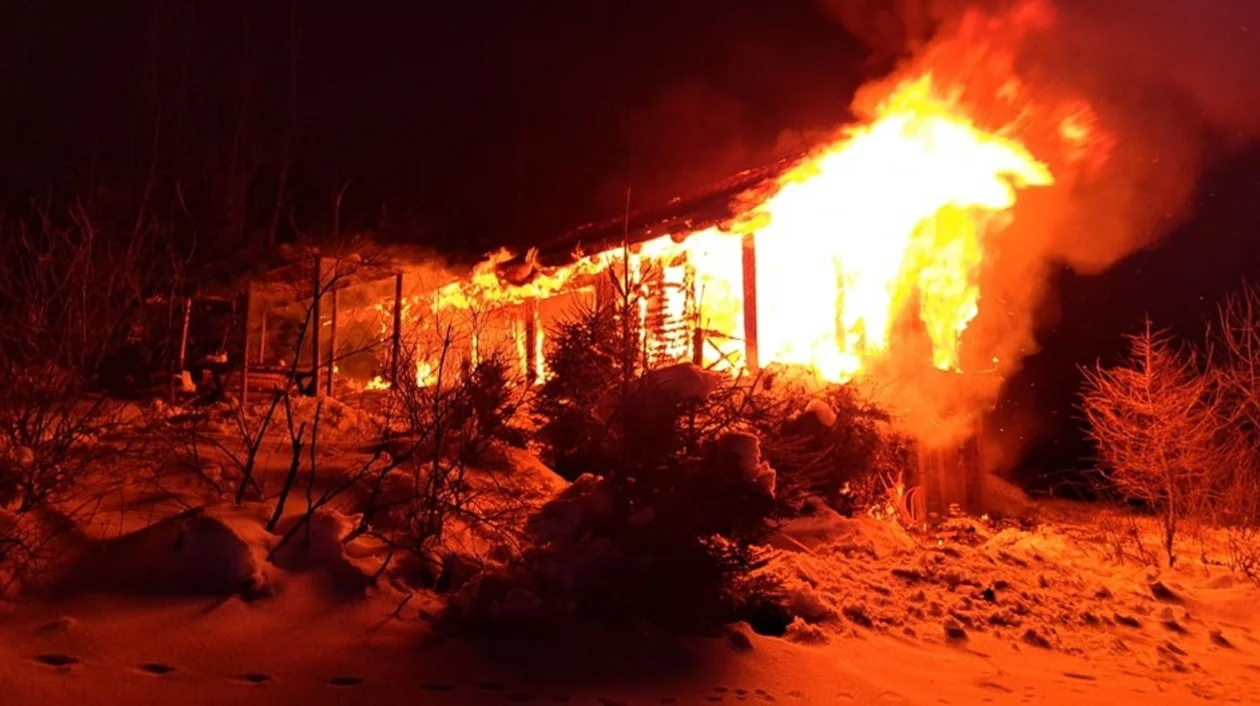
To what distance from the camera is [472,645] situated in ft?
19.2

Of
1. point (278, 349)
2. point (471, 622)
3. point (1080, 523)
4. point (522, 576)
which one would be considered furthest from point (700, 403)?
point (278, 349)

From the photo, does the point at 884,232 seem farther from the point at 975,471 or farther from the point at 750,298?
the point at 975,471

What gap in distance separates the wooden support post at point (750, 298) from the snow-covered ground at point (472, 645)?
17.2ft

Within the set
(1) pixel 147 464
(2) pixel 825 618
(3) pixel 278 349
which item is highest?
(3) pixel 278 349

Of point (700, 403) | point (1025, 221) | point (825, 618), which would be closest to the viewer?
point (700, 403)

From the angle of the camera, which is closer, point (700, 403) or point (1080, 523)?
point (700, 403)

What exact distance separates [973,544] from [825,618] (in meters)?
5.42

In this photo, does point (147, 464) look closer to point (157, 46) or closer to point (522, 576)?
point (522, 576)

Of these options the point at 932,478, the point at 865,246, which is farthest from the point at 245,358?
the point at 932,478

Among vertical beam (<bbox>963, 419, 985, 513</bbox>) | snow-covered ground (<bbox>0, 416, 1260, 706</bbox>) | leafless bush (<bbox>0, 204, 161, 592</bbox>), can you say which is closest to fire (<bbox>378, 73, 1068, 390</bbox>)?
vertical beam (<bbox>963, 419, 985, 513</bbox>)

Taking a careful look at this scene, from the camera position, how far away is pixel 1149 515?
17.5 metres

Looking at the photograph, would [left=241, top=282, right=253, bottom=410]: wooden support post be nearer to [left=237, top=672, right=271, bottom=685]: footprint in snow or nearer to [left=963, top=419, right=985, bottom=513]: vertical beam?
[left=237, top=672, right=271, bottom=685]: footprint in snow

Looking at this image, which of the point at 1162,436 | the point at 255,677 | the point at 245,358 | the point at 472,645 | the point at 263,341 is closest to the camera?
the point at 255,677

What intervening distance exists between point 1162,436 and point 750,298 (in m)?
6.08
